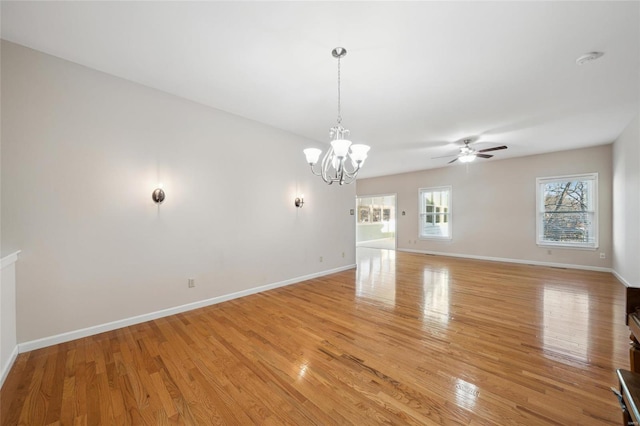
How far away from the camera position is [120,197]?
294 cm

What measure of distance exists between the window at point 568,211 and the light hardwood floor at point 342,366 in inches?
115

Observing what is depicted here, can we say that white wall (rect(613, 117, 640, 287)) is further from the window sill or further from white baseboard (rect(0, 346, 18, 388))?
white baseboard (rect(0, 346, 18, 388))

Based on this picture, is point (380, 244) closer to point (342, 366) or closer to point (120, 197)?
point (342, 366)

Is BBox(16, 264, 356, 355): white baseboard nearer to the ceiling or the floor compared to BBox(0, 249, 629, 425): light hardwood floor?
nearer to the ceiling

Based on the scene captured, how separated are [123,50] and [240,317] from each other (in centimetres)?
318

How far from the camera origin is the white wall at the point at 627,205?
3914 millimetres

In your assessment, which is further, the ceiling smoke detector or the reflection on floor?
the reflection on floor

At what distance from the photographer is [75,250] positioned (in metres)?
2.68

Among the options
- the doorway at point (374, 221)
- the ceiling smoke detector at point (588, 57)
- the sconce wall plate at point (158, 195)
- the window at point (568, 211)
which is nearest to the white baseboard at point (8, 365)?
the sconce wall plate at point (158, 195)

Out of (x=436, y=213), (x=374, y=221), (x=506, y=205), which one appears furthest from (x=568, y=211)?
(x=374, y=221)

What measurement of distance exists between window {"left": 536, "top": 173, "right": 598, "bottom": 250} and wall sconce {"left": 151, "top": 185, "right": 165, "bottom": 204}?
8.18 metres

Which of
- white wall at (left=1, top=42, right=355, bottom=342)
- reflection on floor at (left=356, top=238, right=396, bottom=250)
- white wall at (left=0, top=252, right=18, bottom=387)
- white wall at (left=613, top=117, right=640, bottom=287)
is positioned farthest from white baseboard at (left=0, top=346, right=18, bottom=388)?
reflection on floor at (left=356, top=238, right=396, bottom=250)

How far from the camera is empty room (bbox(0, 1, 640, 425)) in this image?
1.87m

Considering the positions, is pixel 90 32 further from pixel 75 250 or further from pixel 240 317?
pixel 240 317
